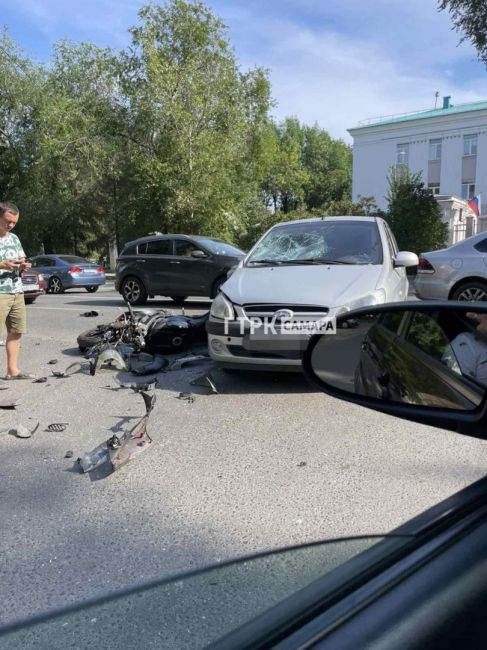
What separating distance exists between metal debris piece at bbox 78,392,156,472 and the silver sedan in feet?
23.6

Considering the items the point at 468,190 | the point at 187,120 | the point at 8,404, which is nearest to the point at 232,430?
the point at 8,404

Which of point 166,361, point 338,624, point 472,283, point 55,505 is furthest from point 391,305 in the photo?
point 472,283

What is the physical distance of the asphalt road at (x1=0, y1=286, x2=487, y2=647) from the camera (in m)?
2.59

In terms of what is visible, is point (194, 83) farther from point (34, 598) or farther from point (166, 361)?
point (34, 598)

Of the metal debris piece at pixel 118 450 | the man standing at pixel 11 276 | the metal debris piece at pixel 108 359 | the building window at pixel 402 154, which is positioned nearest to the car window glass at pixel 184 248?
the metal debris piece at pixel 108 359

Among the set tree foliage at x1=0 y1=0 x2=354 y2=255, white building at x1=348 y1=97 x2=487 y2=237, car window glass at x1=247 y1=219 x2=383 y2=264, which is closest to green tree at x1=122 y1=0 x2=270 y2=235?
tree foliage at x1=0 y1=0 x2=354 y2=255

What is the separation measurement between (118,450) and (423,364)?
2.69 m

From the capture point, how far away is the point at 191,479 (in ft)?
11.3

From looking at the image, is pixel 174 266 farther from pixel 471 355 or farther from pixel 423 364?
pixel 471 355

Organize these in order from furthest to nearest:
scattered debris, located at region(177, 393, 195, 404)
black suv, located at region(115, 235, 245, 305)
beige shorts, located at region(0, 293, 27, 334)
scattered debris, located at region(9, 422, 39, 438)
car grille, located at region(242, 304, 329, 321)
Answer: black suv, located at region(115, 235, 245, 305)
beige shorts, located at region(0, 293, 27, 334)
scattered debris, located at region(177, 393, 195, 404)
car grille, located at region(242, 304, 329, 321)
scattered debris, located at region(9, 422, 39, 438)

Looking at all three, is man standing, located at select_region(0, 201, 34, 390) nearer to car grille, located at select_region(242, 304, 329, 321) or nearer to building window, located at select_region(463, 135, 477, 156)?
car grille, located at select_region(242, 304, 329, 321)

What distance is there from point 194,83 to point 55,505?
81.5ft

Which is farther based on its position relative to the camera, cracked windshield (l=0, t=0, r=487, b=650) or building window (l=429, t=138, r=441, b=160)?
building window (l=429, t=138, r=441, b=160)

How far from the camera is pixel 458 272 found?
9492mm
